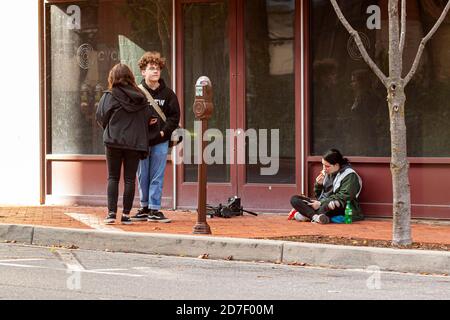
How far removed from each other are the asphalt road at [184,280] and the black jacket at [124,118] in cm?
171

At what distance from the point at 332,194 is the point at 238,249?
243 cm

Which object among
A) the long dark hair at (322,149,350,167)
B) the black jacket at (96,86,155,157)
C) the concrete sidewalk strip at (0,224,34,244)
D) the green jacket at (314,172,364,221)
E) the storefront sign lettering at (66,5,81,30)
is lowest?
the concrete sidewalk strip at (0,224,34,244)

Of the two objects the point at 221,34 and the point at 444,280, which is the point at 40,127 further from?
the point at 444,280

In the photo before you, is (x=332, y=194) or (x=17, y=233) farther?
(x=332, y=194)

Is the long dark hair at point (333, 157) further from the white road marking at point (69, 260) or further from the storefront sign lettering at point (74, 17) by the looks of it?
the storefront sign lettering at point (74, 17)

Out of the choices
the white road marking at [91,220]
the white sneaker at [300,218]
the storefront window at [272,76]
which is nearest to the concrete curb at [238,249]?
the white road marking at [91,220]

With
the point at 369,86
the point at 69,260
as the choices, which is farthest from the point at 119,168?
the point at 369,86

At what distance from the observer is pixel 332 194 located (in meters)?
12.0

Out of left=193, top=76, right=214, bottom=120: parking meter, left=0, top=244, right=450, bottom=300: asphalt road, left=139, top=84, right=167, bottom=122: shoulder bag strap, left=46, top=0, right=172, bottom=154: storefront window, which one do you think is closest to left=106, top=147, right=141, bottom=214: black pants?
left=139, top=84, right=167, bottom=122: shoulder bag strap

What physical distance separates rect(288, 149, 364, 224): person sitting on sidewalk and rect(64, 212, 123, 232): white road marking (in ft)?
7.64

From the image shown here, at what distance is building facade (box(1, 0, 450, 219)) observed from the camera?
12172 millimetres

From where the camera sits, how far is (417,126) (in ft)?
40.1

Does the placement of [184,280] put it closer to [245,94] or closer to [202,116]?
[202,116]

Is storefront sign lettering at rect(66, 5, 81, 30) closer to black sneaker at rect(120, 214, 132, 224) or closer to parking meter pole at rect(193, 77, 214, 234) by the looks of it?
black sneaker at rect(120, 214, 132, 224)
